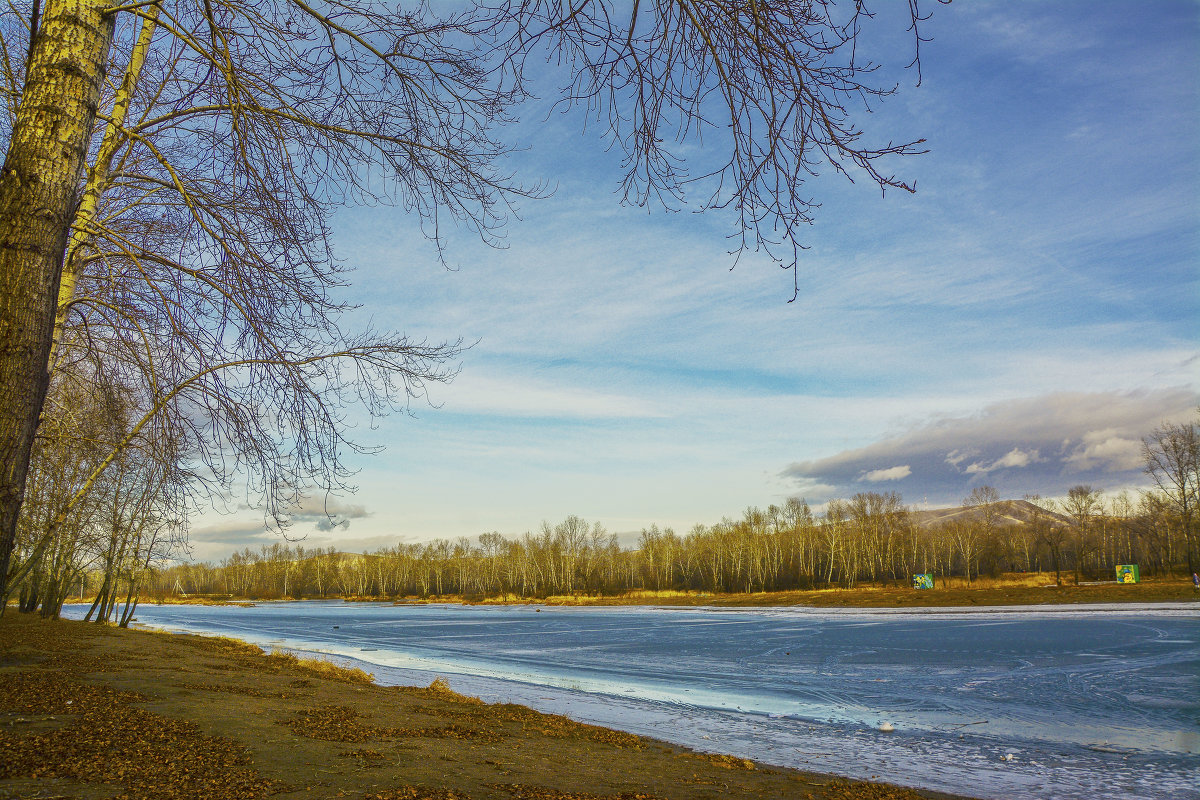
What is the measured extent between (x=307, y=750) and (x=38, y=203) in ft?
20.4

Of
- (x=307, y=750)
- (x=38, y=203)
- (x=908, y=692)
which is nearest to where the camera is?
(x=38, y=203)

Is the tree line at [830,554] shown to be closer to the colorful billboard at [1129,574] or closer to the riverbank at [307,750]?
the colorful billboard at [1129,574]

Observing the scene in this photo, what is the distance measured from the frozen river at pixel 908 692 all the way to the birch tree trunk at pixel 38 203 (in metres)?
9.22

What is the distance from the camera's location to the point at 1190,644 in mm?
20938

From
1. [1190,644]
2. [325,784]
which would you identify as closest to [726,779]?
[325,784]

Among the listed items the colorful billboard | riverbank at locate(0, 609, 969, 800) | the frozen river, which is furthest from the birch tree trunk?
the colorful billboard

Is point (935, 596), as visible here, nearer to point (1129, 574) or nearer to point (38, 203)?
point (1129, 574)

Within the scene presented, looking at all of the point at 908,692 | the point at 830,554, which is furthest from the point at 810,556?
the point at 908,692

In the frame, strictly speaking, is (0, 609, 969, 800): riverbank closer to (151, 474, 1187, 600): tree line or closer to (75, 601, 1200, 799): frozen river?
(75, 601, 1200, 799): frozen river

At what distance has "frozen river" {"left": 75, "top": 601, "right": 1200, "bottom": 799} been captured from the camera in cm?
924

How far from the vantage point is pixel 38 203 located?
2701 mm

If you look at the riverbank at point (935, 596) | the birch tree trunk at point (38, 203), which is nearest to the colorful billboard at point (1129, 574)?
the riverbank at point (935, 596)

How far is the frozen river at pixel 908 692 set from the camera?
9242mm

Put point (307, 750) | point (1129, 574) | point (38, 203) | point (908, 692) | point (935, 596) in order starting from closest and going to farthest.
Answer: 1. point (38, 203)
2. point (307, 750)
3. point (908, 692)
4. point (935, 596)
5. point (1129, 574)
